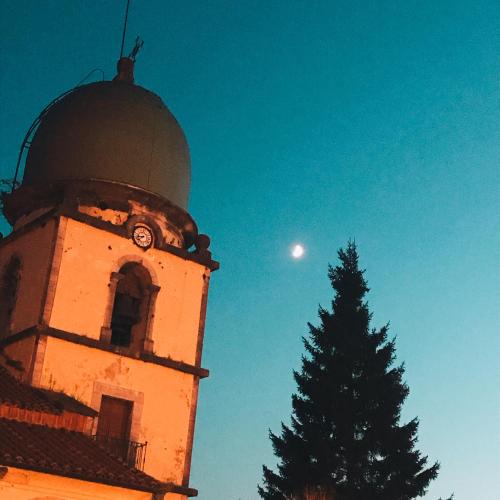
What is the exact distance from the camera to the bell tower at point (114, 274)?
22.3m

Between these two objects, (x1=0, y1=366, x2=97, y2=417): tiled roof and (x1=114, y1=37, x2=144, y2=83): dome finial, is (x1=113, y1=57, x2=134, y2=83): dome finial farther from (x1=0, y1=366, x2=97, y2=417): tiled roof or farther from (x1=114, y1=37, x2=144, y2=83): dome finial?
(x1=0, y1=366, x2=97, y2=417): tiled roof

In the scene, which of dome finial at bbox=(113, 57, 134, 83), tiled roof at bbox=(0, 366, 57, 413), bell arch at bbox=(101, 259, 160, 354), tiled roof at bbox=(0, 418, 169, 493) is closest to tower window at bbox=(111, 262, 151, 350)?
bell arch at bbox=(101, 259, 160, 354)

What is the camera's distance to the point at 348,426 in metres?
31.1

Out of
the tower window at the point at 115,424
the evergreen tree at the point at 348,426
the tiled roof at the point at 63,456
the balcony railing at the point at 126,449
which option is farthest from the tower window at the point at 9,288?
the evergreen tree at the point at 348,426

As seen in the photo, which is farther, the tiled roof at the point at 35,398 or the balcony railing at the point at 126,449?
→ the balcony railing at the point at 126,449

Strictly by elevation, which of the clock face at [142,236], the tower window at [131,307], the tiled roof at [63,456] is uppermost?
the clock face at [142,236]

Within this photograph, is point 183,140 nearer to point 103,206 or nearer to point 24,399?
point 103,206

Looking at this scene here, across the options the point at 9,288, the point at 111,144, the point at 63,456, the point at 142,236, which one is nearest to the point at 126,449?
the point at 63,456

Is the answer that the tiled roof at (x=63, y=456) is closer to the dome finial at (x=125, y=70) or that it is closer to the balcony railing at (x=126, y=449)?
the balcony railing at (x=126, y=449)

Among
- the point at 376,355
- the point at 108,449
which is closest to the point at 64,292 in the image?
the point at 108,449

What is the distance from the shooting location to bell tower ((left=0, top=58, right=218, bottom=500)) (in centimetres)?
2228

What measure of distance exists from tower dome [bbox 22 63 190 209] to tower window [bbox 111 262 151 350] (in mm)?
2839

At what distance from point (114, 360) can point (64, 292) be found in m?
2.44

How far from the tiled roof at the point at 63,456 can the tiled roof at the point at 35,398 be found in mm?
515
